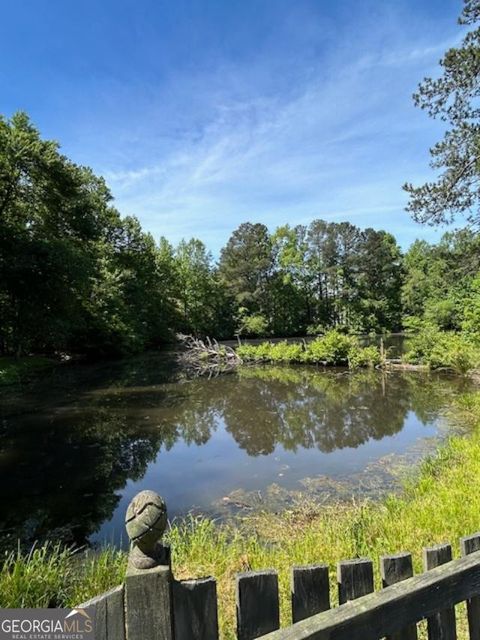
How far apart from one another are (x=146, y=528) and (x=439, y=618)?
1.21m

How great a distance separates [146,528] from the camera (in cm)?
117

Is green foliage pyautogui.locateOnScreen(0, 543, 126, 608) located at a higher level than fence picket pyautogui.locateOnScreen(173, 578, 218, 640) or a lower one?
lower

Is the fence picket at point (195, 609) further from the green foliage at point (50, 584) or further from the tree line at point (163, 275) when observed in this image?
the tree line at point (163, 275)

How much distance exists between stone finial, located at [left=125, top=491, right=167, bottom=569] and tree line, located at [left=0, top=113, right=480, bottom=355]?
14713mm

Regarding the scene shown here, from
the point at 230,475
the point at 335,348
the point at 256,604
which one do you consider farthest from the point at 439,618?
the point at 335,348

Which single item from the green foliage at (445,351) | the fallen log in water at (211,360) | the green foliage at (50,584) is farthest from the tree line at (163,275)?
the green foliage at (50,584)

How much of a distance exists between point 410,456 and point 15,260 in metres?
18.9

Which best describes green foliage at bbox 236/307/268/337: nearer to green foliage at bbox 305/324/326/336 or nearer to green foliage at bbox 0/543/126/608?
green foliage at bbox 305/324/326/336

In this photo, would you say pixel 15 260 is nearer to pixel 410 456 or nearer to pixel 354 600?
pixel 410 456

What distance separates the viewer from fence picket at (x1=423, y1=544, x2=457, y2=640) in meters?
1.61

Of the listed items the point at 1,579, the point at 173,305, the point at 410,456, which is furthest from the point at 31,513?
the point at 173,305

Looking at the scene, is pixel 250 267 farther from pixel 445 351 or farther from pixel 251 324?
pixel 445 351

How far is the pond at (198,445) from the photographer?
247 inches

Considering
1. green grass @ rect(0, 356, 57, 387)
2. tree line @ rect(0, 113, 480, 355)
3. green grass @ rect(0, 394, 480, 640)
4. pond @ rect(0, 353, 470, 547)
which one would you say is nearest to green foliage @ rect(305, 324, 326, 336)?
tree line @ rect(0, 113, 480, 355)
